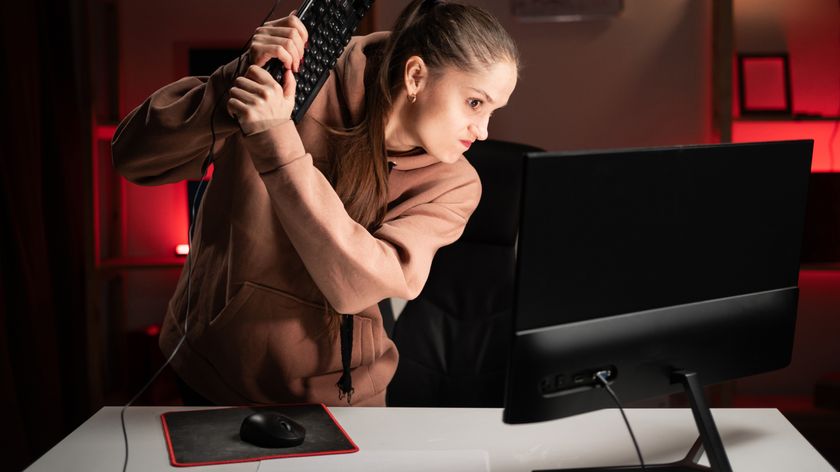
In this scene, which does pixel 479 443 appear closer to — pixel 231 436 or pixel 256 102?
pixel 231 436

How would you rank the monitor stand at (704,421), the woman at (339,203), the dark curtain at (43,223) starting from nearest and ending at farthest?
the monitor stand at (704,421) → the woman at (339,203) → the dark curtain at (43,223)

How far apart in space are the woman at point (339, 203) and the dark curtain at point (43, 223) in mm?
1166

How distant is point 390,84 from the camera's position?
1477mm

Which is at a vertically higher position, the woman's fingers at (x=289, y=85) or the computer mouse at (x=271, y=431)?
the woman's fingers at (x=289, y=85)

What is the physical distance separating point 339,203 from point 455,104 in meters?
0.28

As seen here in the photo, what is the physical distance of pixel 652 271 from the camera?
3.37 feet

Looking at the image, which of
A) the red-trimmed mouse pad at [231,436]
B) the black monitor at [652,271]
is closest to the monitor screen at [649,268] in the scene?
the black monitor at [652,271]

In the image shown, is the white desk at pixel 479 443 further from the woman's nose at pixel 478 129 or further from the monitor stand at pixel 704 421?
the woman's nose at pixel 478 129

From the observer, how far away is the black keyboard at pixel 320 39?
1262 millimetres

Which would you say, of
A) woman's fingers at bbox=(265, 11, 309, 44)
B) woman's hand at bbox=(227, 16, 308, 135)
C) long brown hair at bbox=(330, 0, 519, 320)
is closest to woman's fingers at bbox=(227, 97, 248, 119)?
woman's hand at bbox=(227, 16, 308, 135)

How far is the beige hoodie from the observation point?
1.25 metres

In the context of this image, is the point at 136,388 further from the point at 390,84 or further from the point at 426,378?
the point at 390,84

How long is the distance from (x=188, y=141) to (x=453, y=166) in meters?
0.47

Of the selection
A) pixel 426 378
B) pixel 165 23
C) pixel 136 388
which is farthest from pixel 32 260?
pixel 426 378
